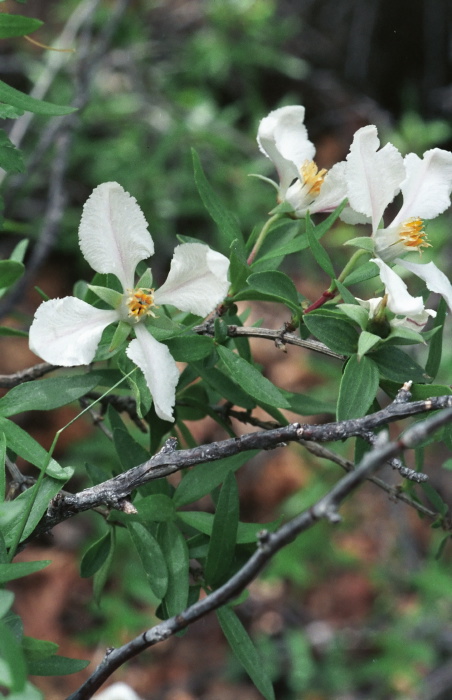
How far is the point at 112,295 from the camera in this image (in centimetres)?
96

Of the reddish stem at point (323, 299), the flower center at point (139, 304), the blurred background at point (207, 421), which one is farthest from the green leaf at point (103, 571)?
the blurred background at point (207, 421)

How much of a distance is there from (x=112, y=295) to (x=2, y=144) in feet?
0.87

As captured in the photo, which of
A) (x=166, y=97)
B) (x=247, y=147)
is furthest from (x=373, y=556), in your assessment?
(x=166, y=97)

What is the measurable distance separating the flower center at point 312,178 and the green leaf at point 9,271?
1.46 feet

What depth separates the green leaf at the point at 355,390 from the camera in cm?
89

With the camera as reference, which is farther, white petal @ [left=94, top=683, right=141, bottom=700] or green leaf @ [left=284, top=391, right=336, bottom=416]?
white petal @ [left=94, top=683, right=141, bottom=700]

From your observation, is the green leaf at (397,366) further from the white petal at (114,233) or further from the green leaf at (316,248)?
the white petal at (114,233)

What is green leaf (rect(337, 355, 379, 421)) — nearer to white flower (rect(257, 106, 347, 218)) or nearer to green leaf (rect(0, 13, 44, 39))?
white flower (rect(257, 106, 347, 218))

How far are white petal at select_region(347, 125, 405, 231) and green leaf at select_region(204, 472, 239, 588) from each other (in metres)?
0.42

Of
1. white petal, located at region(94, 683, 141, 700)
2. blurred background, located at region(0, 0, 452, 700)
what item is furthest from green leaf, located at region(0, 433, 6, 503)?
blurred background, located at region(0, 0, 452, 700)

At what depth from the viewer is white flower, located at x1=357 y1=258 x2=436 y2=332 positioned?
0.85 meters

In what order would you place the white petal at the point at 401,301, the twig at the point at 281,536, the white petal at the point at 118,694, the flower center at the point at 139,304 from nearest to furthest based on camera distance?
1. the twig at the point at 281,536
2. the white petal at the point at 401,301
3. the flower center at the point at 139,304
4. the white petal at the point at 118,694

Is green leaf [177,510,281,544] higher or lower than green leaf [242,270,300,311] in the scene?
lower

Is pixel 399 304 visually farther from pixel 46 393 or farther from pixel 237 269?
pixel 46 393
